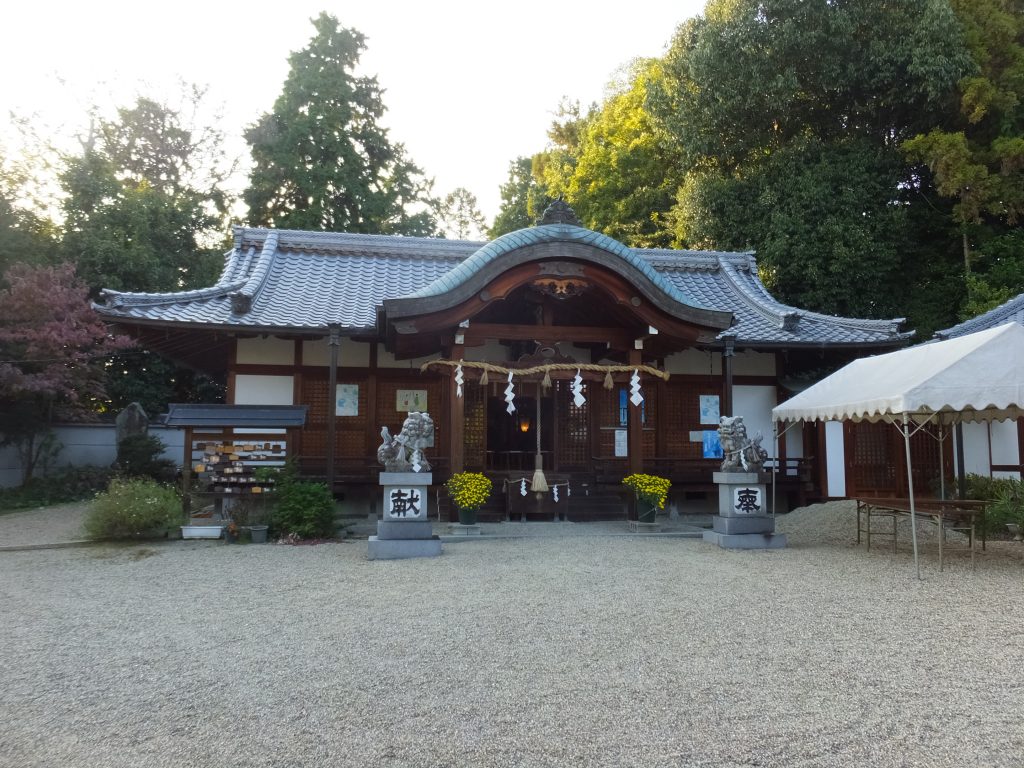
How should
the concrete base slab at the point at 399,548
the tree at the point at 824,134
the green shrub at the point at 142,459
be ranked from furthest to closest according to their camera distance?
the tree at the point at 824,134, the green shrub at the point at 142,459, the concrete base slab at the point at 399,548

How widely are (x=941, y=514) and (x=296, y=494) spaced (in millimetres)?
7855

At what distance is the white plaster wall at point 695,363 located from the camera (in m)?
13.5

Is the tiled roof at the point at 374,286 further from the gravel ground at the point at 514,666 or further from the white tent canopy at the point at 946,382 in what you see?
the gravel ground at the point at 514,666

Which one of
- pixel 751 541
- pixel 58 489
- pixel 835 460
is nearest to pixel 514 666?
pixel 751 541

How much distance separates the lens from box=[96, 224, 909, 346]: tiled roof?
10523 mm

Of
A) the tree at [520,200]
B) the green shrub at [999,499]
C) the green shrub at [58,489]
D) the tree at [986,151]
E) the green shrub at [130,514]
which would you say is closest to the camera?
the green shrub at [130,514]

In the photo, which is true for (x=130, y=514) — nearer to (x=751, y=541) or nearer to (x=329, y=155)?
(x=751, y=541)

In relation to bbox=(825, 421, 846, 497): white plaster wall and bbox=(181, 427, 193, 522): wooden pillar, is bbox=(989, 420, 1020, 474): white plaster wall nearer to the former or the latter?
bbox=(825, 421, 846, 497): white plaster wall

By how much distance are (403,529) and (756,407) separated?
8.31 m

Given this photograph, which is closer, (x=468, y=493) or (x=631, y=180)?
(x=468, y=493)

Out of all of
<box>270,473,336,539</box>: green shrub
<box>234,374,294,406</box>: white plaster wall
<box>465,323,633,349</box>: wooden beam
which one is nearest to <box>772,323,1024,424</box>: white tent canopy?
<box>465,323,633,349</box>: wooden beam

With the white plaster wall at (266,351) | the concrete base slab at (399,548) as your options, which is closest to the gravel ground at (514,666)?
the concrete base slab at (399,548)

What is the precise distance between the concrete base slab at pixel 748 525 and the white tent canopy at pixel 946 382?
60.9 inches

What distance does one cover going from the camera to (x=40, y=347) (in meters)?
14.2
